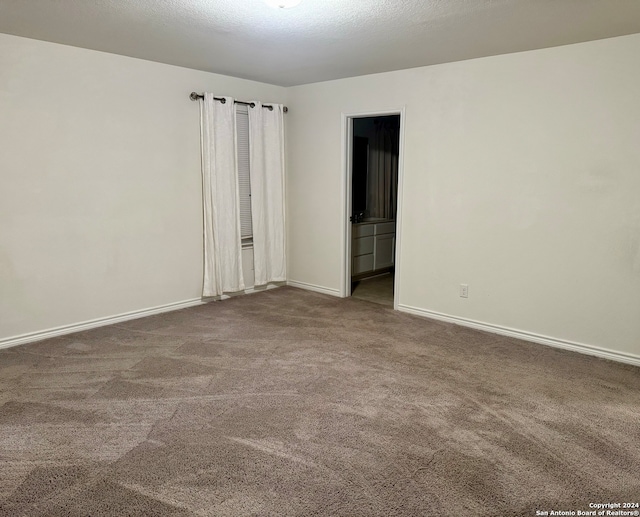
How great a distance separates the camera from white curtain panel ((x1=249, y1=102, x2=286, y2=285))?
5.31 meters

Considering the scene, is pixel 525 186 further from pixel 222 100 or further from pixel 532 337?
pixel 222 100

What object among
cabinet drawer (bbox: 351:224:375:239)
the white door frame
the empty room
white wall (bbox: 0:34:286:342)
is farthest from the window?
cabinet drawer (bbox: 351:224:375:239)

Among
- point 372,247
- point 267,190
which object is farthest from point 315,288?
point 267,190

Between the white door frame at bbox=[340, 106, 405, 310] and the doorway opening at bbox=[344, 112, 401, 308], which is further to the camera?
the doorway opening at bbox=[344, 112, 401, 308]

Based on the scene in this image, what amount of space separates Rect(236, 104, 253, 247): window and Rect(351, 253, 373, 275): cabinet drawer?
60.3 inches

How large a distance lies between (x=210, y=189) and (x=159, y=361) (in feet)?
6.92

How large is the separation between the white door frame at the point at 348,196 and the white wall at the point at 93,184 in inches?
56.9

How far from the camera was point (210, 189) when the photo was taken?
192 inches

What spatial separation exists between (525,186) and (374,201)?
3264mm

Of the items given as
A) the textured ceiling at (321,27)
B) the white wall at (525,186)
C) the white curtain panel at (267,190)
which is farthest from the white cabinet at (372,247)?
the textured ceiling at (321,27)

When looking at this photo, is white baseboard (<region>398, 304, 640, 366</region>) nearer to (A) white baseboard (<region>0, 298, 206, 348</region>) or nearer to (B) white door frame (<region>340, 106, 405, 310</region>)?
(B) white door frame (<region>340, 106, 405, 310</region>)

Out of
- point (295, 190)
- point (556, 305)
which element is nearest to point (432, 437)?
point (556, 305)

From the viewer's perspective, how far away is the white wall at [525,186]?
11.3 feet

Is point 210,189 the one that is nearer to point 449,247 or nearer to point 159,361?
point 159,361
